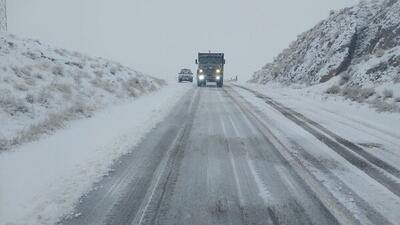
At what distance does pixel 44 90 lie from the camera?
43.5 feet

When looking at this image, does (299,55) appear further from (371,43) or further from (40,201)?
(40,201)

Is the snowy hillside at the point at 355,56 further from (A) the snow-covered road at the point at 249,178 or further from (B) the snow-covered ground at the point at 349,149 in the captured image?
(A) the snow-covered road at the point at 249,178

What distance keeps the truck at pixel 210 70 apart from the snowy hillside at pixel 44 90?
13.2 m

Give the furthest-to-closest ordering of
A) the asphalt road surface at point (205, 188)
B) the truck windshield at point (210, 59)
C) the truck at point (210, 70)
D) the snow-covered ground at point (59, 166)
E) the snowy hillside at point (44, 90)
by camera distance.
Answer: the truck windshield at point (210, 59) < the truck at point (210, 70) < the snowy hillside at point (44, 90) < the snow-covered ground at point (59, 166) < the asphalt road surface at point (205, 188)

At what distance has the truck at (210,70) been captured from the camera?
35.2m

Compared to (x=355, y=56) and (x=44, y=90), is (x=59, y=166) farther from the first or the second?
(x=355, y=56)

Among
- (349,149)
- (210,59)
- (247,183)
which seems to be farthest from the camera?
(210,59)

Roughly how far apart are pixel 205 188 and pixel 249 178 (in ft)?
2.83

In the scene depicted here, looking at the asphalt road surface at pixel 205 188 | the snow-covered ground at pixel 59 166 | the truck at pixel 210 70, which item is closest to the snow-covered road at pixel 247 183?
the asphalt road surface at pixel 205 188

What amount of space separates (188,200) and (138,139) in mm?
4346

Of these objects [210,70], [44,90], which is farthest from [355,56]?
[44,90]

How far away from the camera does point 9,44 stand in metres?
18.3

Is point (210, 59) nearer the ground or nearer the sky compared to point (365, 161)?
nearer the ground

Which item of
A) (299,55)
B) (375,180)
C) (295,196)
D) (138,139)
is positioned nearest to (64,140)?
(138,139)
